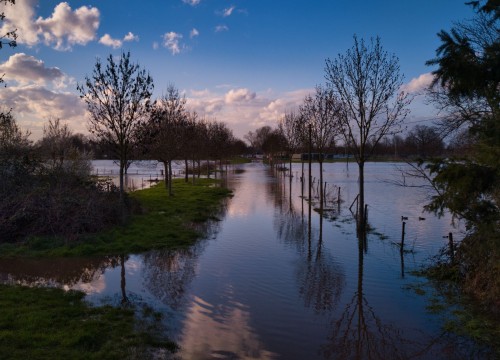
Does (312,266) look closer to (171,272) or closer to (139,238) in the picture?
(171,272)

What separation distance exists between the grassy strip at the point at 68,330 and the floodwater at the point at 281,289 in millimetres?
620

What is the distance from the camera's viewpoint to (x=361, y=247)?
1511 centimetres

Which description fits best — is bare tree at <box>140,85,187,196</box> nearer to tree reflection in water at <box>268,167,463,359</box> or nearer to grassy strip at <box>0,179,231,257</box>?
grassy strip at <box>0,179,231,257</box>

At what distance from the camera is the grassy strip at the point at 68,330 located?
655 centimetres

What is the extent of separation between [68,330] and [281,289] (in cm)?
531

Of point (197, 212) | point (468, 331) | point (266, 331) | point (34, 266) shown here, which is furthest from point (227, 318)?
point (197, 212)

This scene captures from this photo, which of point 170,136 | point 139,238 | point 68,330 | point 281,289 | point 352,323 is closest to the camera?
point 68,330

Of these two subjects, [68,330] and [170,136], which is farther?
[170,136]

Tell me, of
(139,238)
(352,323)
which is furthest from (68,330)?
(139,238)

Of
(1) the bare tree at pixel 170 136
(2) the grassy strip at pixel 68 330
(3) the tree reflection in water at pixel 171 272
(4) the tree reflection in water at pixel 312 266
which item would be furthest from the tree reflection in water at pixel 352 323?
(1) the bare tree at pixel 170 136

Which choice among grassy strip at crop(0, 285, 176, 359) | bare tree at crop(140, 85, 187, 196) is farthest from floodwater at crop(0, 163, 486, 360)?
bare tree at crop(140, 85, 187, 196)

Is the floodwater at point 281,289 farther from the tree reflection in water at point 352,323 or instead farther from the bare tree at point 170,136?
the bare tree at point 170,136

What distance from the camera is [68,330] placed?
738 cm

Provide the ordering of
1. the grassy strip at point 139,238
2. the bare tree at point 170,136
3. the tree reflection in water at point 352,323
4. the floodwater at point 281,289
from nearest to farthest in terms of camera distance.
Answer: the tree reflection in water at point 352,323
the floodwater at point 281,289
the grassy strip at point 139,238
the bare tree at point 170,136
